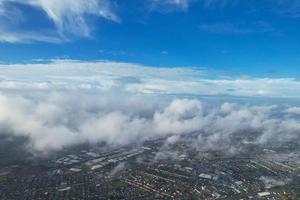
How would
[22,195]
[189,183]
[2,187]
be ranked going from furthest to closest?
1. [189,183]
2. [2,187]
3. [22,195]

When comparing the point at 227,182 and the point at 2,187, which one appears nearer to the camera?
the point at 2,187

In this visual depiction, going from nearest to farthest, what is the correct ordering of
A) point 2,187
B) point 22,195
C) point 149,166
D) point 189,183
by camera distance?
point 22,195 → point 2,187 → point 189,183 → point 149,166

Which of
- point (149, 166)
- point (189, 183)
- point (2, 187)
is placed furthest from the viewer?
point (149, 166)

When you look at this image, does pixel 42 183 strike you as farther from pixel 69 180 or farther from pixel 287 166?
pixel 287 166

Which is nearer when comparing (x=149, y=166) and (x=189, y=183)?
(x=189, y=183)

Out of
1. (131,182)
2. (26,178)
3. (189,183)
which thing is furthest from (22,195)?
(189,183)

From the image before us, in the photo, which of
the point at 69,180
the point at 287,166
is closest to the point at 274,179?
the point at 287,166

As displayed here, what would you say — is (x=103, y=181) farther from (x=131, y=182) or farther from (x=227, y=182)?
(x=227, y=182)
